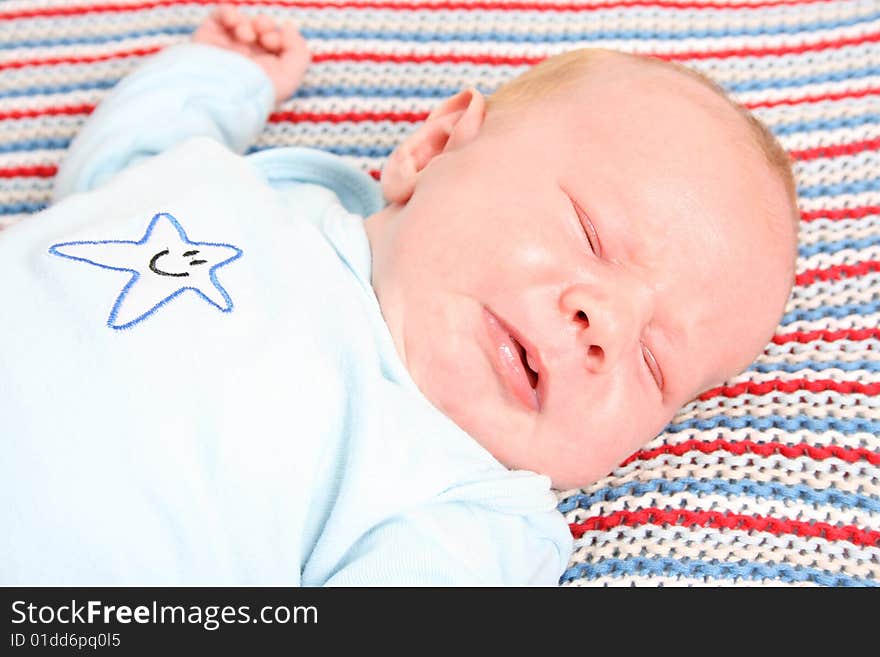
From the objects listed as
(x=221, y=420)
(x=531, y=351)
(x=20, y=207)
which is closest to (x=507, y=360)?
(x=531, y=351)

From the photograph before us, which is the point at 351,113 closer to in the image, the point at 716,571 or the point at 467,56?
the point at 467,56

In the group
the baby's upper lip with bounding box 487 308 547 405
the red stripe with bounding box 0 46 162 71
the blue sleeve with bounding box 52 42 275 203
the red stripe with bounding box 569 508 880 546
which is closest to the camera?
the baby's upper lip with bounding box 487 308 547 405

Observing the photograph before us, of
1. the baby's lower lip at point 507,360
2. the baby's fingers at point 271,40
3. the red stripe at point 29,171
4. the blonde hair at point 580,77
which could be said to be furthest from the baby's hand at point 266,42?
the baby's lower lip at point 507,360

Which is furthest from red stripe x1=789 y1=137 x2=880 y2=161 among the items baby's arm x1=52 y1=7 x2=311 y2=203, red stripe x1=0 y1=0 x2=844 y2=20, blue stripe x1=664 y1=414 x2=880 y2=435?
baby's arm x1=52 y1=7 x2=311 y2=203

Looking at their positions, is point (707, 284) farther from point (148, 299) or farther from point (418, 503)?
point (148, 299)

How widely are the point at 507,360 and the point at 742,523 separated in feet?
1.20

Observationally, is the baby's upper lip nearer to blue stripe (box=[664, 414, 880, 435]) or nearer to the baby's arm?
blue stripe (box=[664, 414, 880, 435])

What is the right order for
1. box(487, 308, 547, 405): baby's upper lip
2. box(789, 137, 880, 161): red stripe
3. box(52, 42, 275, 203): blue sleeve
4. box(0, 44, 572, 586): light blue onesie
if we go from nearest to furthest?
box(0, 44, 572, 586): light blue onesie, box(487, 308, 547, 405): baby's upper lip, box(52, 42, 275, 203): blue sleeve, box(789, 137, 880, 161): red stripe

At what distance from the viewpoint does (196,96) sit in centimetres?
143

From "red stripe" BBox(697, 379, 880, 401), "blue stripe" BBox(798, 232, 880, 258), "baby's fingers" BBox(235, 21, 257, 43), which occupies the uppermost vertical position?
"baby's fingers" BBox(235, 21, 257, 43)

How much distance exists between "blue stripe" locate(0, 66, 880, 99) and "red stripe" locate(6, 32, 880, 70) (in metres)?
0.05

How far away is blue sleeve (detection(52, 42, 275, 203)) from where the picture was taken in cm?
136

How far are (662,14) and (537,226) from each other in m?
0.76
